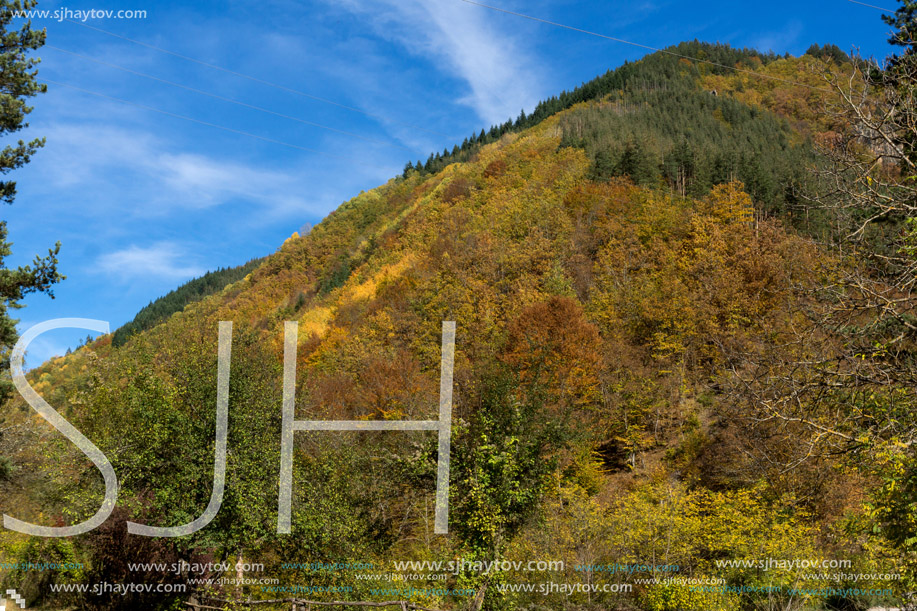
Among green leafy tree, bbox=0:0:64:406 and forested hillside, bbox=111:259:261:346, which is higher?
forested hillside, bbox=111:259:261:346

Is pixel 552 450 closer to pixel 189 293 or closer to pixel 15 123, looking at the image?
pixel 15 123

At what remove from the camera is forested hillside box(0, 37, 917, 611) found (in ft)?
33.1

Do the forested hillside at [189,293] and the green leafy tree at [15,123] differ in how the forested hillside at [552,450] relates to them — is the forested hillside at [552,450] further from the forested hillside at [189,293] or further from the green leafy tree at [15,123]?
the forested hillside at [189,293]

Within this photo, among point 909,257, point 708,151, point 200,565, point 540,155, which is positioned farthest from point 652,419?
point 540,155

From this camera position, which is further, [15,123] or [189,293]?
[189,293]

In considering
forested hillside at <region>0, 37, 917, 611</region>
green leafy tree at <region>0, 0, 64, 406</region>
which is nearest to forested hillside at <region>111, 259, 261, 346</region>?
forested hillside at <region>0, 37, 917, 611</region>

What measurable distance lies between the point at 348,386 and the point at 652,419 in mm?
22337

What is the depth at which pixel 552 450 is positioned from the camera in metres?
17.7

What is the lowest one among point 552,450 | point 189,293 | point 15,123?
point 552,450

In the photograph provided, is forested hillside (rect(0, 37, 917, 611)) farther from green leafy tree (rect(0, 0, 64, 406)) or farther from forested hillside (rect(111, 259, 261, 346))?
forested hillside (rect(111, 259, 261, 346))

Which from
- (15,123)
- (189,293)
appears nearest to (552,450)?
(15,123)

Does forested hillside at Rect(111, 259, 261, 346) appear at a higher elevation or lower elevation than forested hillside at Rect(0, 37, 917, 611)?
higher

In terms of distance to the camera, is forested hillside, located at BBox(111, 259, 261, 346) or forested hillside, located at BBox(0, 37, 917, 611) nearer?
forested hillside, located at BBox(0, 37, 917, 611)

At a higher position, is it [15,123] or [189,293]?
[189,293]
